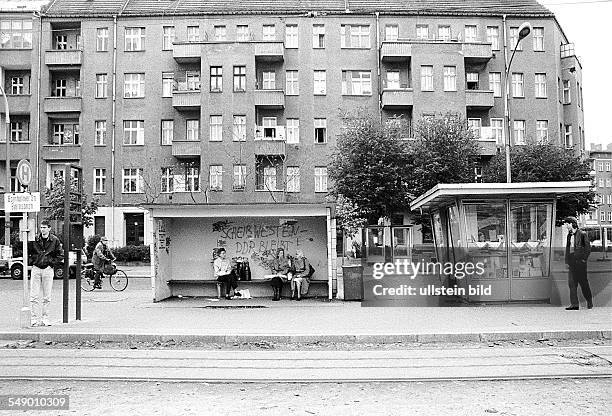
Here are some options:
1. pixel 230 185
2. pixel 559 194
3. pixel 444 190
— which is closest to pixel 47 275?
pixel 444 190

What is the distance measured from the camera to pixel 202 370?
28.7 ft

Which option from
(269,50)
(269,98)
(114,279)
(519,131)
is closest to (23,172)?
(114,279)

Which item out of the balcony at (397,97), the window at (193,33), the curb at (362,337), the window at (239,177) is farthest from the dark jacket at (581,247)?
the window at (193,33)

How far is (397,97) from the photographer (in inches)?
1784

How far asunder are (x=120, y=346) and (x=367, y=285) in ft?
24.6

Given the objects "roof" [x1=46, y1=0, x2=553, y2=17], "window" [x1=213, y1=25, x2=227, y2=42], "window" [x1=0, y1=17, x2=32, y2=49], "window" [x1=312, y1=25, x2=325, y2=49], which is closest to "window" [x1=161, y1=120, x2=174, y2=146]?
"window" [x1=213, y1=25, x2=227, y2=42]

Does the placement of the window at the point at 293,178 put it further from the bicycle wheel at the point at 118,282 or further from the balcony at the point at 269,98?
the bicycle wheel at the point at 118,282

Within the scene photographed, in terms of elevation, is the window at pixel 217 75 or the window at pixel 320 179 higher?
the window at pixel 217 75

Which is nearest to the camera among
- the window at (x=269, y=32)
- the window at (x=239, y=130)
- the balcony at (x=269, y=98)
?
the window at (x=239, y=130)

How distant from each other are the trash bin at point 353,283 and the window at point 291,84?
101 ft

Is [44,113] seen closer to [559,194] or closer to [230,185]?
[230,185]

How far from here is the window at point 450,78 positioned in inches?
1794

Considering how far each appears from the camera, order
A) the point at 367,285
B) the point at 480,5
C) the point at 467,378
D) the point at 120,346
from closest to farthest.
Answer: the point at 467,378 < the point at 120,346 < the point at 367,285 < the point at 480,5

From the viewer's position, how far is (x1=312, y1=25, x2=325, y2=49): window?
46812 millimetres
